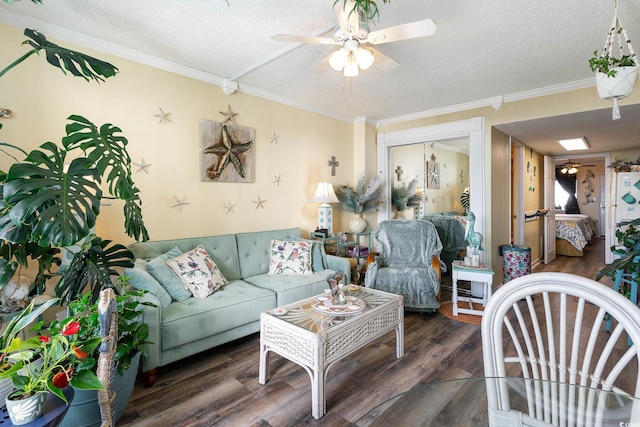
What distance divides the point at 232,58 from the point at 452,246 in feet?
12.2

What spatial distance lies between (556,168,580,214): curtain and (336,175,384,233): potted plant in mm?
7933

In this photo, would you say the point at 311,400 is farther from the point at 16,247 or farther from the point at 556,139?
the point at 556,139

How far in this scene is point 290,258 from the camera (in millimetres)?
3271

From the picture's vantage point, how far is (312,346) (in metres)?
1.75

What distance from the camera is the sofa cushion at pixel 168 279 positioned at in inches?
92.5

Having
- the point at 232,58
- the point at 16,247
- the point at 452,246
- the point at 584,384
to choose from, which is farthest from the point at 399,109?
the point at 16,247

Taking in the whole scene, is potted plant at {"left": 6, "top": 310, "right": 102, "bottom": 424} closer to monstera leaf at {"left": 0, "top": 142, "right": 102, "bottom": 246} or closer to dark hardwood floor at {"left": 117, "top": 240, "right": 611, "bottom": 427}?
monstera leaf at {"left": 0, "top": 142, "right": 102, "bottom": 246}

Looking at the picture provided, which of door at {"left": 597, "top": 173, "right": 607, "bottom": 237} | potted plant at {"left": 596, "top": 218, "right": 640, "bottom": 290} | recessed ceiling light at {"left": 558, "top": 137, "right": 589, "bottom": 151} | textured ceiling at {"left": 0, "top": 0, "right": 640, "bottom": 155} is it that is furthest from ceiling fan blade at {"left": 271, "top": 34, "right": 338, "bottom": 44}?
door at {"left": 597, "top": 173, "right": 607, "bottom": 237}

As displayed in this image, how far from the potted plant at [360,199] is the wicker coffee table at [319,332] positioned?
80.8 inches

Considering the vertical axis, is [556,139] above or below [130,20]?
below

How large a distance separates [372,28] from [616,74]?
1.48 m

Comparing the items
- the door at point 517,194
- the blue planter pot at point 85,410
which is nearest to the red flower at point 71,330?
the blue planter pot at point 85,410

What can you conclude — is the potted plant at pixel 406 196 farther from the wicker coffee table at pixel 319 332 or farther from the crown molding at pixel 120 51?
the wicker coffee table at pixel 319 332

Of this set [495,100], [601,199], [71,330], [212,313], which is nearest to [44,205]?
[71,330]
